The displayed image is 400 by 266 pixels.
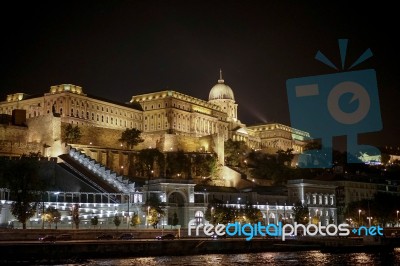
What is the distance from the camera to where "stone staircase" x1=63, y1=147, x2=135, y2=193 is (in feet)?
306

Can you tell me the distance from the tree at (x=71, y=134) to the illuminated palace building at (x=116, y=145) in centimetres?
129

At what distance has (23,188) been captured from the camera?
76.8m

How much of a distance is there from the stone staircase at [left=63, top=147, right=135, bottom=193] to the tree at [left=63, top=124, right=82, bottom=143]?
352 inches

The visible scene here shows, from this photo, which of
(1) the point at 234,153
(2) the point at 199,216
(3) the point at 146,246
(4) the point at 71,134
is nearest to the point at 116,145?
(4) the point at 71,134

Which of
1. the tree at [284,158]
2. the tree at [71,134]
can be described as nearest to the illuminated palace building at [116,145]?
the tree at [71,134]

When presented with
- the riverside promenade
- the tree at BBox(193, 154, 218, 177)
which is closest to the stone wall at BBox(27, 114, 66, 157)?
the tree at BBox(193, 154, 218, 177)

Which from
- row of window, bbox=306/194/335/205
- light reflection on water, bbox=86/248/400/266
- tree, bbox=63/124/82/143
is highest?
tree, bbox=63/124/82/143

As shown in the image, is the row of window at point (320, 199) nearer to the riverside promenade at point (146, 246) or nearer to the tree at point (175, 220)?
the riverside promenade at point (146, 246)

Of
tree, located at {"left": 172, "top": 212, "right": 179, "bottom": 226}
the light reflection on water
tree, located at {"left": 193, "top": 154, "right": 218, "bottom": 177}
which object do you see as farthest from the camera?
tree, located at {"left": 193, "top": 154, "right": 218, "bottom": 177}

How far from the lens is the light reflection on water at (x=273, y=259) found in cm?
A: 5994

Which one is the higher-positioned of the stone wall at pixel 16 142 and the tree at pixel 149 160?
the stone wall at pixel 16 142

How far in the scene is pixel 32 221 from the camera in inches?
3083

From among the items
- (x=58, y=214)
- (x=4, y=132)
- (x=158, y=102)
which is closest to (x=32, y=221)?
(x=58, y=214)

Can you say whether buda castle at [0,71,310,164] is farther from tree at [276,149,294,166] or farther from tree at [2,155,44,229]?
tree at [2,155,44,229]
